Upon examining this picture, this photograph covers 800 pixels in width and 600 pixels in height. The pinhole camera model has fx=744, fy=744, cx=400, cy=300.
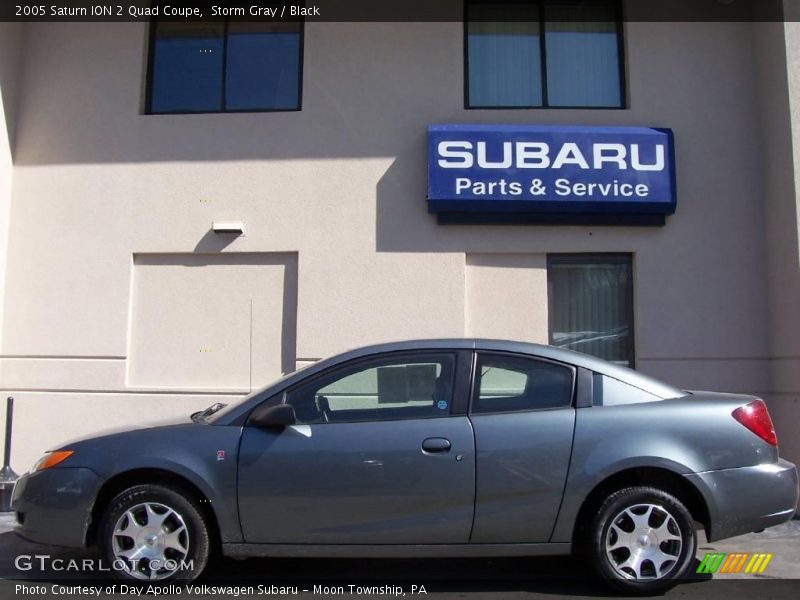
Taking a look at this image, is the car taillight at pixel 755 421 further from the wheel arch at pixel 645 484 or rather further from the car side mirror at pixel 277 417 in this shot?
the car side mirror at pixel 277 417

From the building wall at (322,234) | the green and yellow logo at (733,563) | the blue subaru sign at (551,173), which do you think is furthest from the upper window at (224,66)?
the green and yellow logo at (733,563)

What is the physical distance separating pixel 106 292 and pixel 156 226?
0.90 m

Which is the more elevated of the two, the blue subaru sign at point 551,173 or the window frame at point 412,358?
the blue subaru sign at point 551,173

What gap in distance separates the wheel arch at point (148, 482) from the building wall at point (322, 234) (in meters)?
3.17

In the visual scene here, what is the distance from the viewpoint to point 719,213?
26.1 feet

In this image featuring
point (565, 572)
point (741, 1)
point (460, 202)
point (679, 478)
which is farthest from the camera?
point (741, 1)

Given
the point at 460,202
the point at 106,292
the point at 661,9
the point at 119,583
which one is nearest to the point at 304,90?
the point at 460,202

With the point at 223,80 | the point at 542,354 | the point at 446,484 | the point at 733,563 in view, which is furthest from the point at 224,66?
the point at 733,563

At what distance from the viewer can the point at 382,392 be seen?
4832mm

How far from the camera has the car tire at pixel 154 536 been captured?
14.9ft

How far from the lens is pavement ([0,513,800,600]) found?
4.71 metres

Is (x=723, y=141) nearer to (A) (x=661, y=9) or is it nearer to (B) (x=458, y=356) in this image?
(A) (x=661, y=9)

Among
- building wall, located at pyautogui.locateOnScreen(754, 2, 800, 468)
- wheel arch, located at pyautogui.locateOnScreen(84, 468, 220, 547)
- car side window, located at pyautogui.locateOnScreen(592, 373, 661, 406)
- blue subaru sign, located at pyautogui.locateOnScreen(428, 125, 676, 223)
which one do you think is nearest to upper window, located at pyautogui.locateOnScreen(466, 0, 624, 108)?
blue subaru sign, located at pyautogui.locateOnScreen(428, 125, 676, 223)

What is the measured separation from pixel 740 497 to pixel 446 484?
177cm
